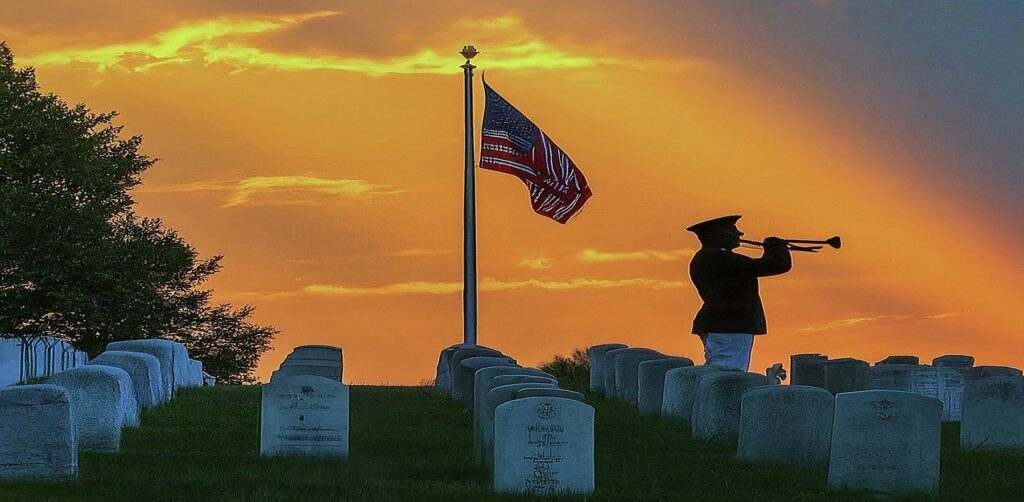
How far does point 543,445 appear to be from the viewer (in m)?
14.9

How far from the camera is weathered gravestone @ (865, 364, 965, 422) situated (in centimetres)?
2619

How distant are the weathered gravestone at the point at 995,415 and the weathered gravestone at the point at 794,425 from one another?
3.99 meters

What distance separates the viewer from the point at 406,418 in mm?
25156

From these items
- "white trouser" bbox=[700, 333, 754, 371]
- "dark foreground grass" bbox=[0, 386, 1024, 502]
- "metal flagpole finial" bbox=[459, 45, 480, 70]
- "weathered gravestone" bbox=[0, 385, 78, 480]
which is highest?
"metal flagpole finial" bbox=[459, 45, 480, 70]

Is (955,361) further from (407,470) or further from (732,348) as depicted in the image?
(407,470)

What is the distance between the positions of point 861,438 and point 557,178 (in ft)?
58.8

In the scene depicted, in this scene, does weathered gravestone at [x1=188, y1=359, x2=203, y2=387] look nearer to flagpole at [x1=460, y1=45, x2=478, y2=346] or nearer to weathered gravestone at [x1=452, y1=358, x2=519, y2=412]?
flagpole at [x1=460, y1=45, x2=478, y2=346]

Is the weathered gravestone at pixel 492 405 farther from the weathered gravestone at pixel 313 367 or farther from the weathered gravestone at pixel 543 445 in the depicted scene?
the weathered gravestone at pixel 313 367

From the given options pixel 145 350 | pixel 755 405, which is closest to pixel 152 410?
pixel 145 350

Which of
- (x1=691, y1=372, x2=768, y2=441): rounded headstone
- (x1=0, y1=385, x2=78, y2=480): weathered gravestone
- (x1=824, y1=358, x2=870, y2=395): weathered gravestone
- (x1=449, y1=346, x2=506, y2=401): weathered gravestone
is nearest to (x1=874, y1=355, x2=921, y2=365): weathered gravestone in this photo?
(x1=824, y1=358, x2=870, y2=395): weathered gravestone

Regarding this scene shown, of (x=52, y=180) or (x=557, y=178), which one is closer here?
(x=557, y=178)

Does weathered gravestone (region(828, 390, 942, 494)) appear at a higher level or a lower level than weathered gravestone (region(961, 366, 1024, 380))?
lower

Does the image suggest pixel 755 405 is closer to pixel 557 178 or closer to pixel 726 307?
pixel 726 307

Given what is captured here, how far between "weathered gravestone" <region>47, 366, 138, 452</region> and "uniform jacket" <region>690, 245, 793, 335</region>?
9.73 meters
